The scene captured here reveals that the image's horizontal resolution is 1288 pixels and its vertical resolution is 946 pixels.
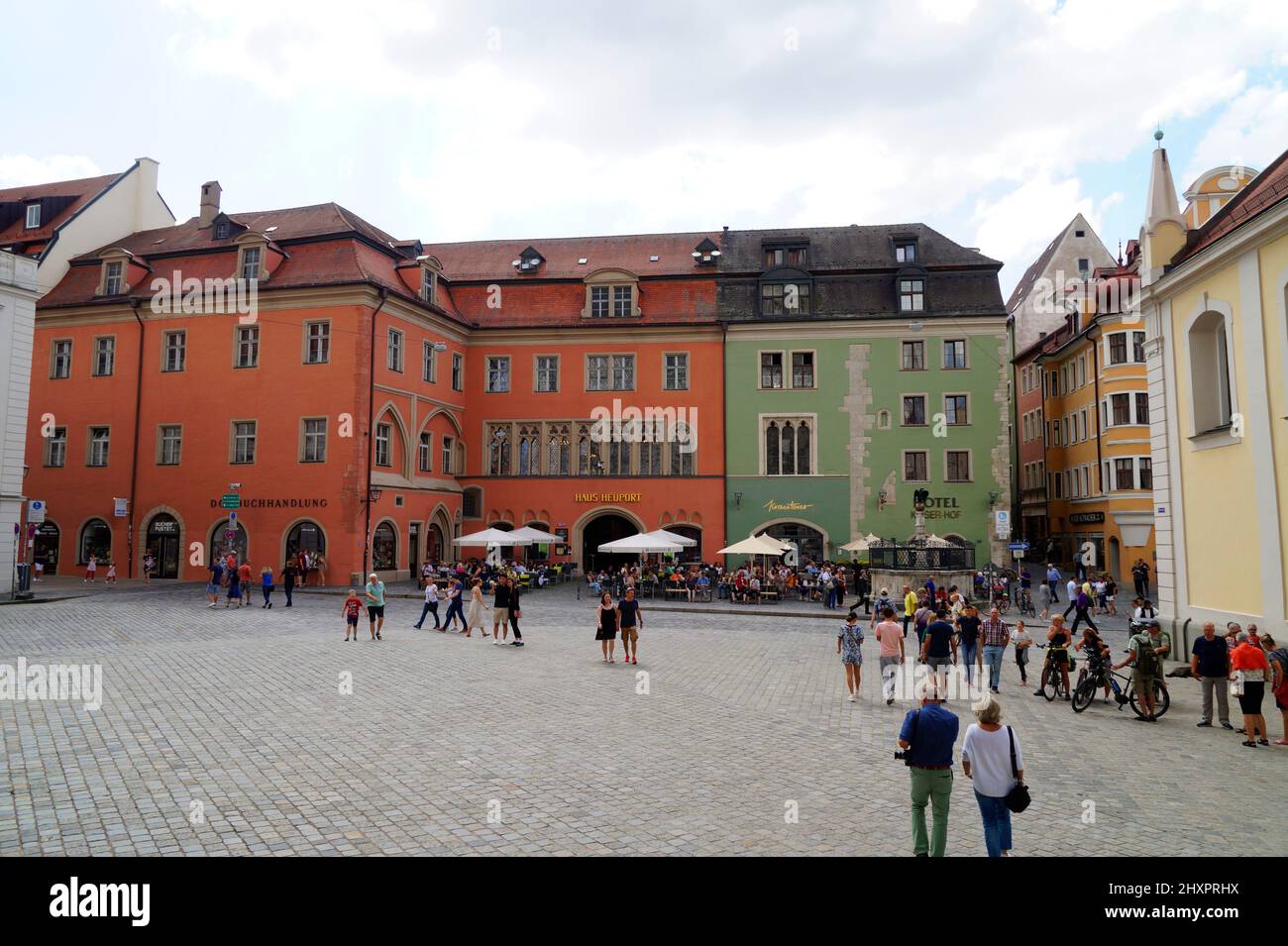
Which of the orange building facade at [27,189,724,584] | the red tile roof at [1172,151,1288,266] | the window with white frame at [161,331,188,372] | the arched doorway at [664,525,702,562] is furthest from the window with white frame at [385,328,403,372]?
the red tile roof at [1172,151,1288,266]

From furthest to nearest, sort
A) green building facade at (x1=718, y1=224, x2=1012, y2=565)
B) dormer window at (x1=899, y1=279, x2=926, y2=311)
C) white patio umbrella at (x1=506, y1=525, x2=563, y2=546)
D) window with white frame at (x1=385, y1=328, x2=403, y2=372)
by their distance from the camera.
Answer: dormer window at (x1=899, y1=279, x2=926, y2=311) → green building facade at (x1=718, y1=224, x2=1012, y2=565) → window with white frame at (x1=385, y1=328, x2=403, y2=372) → white patio umbrella at (x1=506, y1=525, x2=563, y2=546)

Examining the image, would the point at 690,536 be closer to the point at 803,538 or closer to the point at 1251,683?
the point at 803,538

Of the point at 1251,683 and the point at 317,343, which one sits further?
the point at 317,343

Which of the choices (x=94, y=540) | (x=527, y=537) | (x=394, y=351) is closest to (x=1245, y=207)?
(x=527, y=537)

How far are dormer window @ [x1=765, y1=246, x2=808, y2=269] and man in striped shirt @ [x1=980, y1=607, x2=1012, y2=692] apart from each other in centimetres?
2814

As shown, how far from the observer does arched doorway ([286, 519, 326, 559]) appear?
3312 cm

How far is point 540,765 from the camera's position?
30.5 feet

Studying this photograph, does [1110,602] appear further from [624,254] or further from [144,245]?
[144,245]

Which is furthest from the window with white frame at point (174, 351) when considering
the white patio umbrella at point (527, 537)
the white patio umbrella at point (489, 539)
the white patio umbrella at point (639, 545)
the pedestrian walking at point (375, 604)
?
the pedestrian walking at point (375, 604)

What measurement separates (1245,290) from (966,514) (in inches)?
850

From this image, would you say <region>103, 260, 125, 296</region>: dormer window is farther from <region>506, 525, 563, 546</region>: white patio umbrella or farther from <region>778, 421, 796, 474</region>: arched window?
<region>778, 421, 796, 474</region>: arched window

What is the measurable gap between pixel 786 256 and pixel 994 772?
37127 mm
